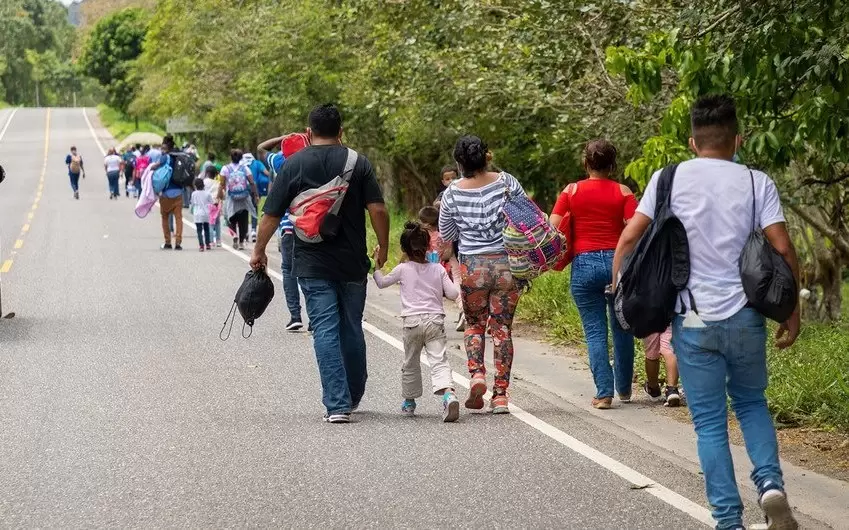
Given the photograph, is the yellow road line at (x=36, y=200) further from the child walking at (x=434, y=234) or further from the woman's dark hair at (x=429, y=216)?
the woman's dark hair at (x=429, y=216)

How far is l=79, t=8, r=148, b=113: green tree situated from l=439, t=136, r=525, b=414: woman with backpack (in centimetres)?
8022

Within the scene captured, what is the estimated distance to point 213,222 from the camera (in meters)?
24.2

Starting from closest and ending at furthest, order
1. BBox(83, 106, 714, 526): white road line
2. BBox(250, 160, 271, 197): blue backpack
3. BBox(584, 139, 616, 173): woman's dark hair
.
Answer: BBox(83, 106, 714, 526): white road line
BBox(584, 139, 616, 173): woman's dark hair
BBox(250, 160, 271, 197): blue backpack

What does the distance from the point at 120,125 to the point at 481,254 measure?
9088cm

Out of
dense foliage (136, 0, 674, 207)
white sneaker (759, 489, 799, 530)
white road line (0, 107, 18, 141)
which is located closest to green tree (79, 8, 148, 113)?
white road line (0, 107, 18, 141)

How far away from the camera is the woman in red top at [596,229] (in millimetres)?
8953

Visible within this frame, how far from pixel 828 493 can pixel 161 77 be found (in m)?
43.6

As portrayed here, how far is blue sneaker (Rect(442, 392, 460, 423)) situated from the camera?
8672 millimetres

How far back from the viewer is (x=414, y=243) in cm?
901

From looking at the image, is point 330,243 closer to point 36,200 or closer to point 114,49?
point 36,200

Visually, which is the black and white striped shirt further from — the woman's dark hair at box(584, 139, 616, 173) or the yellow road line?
the yellow road line

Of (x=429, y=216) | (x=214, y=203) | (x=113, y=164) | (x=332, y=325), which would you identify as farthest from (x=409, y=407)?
(x=113, y=164)

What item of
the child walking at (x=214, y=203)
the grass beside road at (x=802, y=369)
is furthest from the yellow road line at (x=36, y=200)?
the grass beside road at (x=802, y=369)

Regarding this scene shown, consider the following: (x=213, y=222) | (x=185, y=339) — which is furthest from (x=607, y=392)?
(x=213, y=222)
